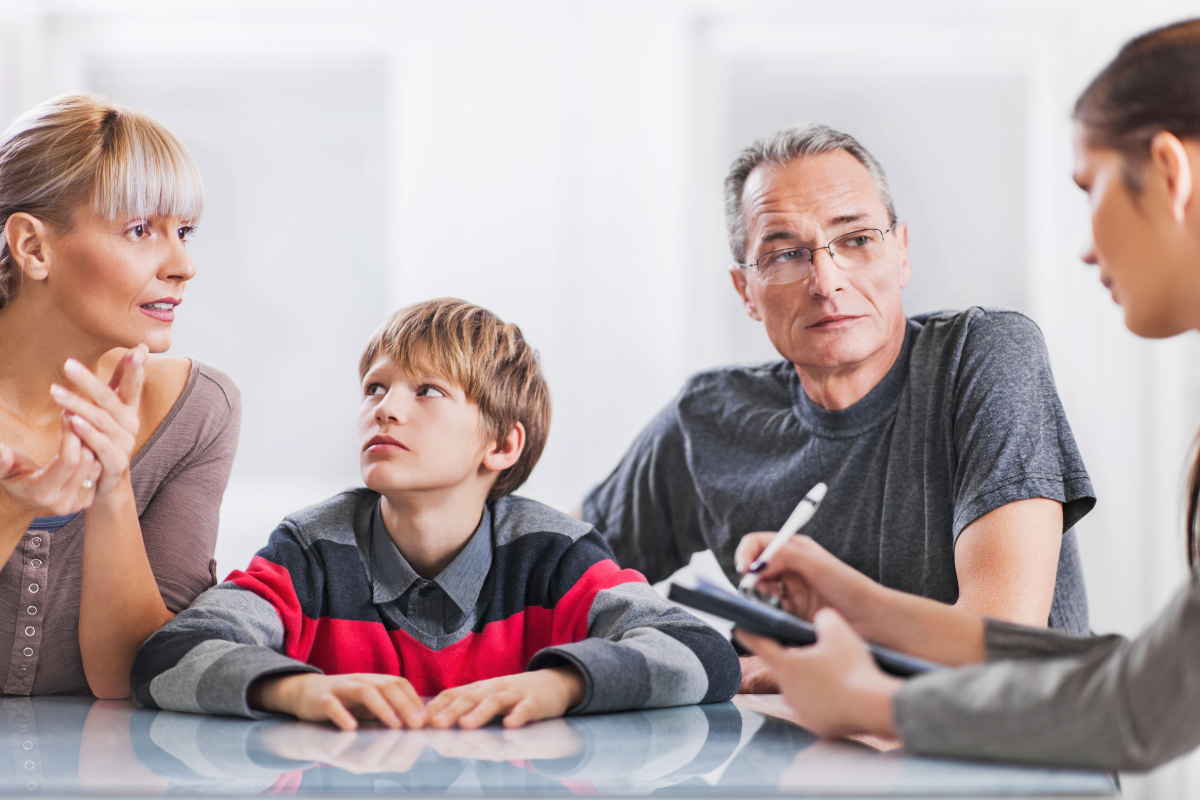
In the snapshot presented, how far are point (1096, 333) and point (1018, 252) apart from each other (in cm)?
27

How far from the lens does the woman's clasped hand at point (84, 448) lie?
879 mm

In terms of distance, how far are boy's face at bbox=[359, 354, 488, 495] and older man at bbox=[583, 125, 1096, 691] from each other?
16.5 inches

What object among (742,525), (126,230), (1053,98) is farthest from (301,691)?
(1053,98)

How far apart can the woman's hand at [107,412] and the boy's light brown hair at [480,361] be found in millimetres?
284

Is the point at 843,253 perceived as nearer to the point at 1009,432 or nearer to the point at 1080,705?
the point at 1009,432

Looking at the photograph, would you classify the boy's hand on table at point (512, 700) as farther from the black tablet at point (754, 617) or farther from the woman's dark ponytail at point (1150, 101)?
the woman's dark ponytail at point (1150, 101)

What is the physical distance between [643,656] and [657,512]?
59 cm

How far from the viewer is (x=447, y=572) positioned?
3.51 feet

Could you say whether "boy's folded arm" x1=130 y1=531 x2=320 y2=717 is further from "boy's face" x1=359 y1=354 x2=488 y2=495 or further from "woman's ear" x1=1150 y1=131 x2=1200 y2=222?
"woman's ear" x1=1150 y1=131 x2=1200 y2=222

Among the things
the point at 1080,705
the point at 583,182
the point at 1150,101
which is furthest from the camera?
A: the point at 583,182

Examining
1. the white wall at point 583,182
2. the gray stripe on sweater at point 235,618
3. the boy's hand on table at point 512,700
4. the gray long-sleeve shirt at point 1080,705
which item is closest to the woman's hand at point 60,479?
the gray stripe on sweater at point 235,618

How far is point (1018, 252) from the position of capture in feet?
7.71

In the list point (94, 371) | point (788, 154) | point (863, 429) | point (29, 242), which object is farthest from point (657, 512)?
point (29, 242)

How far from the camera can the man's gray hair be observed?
1.32 meters
